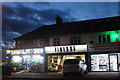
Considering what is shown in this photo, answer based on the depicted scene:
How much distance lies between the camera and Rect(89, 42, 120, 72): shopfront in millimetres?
24656

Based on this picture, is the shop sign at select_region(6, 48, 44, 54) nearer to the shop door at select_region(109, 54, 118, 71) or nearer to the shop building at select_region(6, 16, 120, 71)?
the shop building at select_region(6, 16, 120, 71)

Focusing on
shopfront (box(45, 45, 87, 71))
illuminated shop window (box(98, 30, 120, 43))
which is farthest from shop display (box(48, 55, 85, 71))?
illuminated shop window (box(98, 30, 120, 43))

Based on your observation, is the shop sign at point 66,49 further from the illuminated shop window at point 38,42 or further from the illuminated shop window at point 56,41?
the illuminated shop window at point 38,42

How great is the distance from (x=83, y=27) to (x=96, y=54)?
5.84m

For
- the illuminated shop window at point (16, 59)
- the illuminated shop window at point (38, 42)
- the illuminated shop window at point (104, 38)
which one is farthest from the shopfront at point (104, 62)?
the illuminated shop window at point (16, 59)

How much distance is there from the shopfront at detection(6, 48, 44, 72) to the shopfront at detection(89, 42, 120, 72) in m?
7.48

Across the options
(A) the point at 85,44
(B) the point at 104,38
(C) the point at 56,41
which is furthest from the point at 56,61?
(B) the point at 104,38

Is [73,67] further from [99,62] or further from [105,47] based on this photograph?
[105,47]

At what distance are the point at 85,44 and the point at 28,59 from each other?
9.74 metres

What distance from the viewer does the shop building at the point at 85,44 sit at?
989 inches

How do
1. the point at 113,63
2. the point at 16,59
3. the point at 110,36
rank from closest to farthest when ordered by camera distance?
1. the point at 113,63
2. the point at 110,36
3. the point at 16,59

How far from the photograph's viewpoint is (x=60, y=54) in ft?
88.9

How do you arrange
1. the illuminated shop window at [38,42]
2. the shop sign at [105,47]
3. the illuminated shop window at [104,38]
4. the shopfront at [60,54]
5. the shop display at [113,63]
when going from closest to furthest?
the shop sign at [105,47]
the shop display at [113,63]
the shopfront at [60,54]
the illuminated shop window at [104,38]
the illuminated shop window at [38,42]

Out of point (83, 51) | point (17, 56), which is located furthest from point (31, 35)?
point (83, 51)
